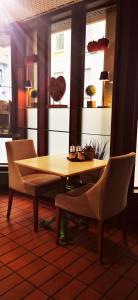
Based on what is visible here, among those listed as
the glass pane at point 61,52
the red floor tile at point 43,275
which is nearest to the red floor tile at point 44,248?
the red floor tile at point 43,275

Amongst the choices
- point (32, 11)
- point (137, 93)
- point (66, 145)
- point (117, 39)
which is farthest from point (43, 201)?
point (32, 11)

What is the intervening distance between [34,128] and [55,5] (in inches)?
61.4

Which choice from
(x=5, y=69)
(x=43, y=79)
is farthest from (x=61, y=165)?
(x=5, y=69)

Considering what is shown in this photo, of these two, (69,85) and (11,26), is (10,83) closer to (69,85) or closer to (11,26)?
(11,26)

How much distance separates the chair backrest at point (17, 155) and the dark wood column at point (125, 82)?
1.06 meters

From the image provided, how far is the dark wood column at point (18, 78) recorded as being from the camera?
3516 mm

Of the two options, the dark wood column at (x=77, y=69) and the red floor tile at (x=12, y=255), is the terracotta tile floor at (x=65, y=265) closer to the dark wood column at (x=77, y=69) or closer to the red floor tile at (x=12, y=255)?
the red floor tile at (x=12, y=255)

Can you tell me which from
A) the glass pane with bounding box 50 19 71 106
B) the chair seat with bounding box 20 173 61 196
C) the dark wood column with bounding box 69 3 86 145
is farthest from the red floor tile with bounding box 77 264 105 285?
the glass pane with bounding box 50 19 71 106

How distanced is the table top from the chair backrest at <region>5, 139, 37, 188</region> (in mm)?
282

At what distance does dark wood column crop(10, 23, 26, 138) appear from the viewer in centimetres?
352

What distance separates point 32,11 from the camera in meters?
3.06

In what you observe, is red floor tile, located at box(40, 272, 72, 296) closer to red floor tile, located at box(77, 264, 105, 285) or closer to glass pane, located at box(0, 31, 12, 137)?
red floor tile, located at box(77, 264, 105, 285)

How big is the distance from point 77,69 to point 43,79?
61cm

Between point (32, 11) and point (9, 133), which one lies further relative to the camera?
point (9, 133)
